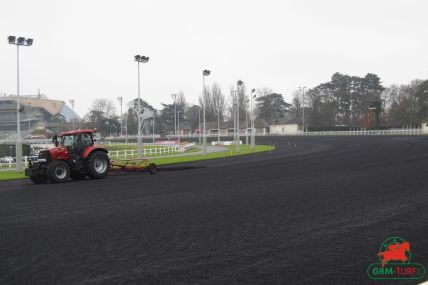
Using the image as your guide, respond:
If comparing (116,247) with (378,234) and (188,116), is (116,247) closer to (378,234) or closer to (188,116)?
(378,234)

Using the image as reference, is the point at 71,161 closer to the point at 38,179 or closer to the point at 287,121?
the point at 38,179

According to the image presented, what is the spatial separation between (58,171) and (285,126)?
361ft

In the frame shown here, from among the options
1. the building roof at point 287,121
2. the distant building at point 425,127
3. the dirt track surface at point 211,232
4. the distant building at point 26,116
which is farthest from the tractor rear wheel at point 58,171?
the building roof at point 287,121

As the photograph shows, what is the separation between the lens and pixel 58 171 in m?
19.1

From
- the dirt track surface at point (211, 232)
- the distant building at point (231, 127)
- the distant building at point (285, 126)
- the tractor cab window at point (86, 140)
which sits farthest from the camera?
the distant building at point (231, 127)

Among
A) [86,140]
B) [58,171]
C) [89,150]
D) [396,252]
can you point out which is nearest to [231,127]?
[86,140]

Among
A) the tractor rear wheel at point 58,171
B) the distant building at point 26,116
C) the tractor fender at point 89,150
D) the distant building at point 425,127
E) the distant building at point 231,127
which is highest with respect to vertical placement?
the distant building at point 26,116

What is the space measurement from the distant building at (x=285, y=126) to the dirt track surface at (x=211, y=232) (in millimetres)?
108726

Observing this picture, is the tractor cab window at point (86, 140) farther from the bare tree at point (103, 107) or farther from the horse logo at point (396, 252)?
the bare tree at point (103, 107)

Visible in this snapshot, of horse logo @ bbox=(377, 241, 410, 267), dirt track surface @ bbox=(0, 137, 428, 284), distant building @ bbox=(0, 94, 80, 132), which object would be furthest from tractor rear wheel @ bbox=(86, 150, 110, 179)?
distant building @ bbox=(0, 94, 80, 132)

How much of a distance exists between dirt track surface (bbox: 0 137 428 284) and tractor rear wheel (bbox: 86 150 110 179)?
4169mm

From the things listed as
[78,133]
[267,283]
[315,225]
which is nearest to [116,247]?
[267,283]

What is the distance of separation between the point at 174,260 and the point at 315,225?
344cm

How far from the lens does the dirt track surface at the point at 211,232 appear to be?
20.4 ft
